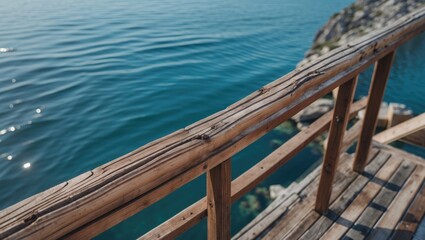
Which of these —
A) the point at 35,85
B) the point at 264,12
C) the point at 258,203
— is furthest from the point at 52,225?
the point at 264,12

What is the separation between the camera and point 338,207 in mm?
3600

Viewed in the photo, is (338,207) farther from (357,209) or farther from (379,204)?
(379,204)

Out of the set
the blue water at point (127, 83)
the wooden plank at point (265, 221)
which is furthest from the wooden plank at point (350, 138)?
the blue water at point (127, 83)

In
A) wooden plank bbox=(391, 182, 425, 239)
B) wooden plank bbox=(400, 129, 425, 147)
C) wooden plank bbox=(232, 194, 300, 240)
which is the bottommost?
wooden plank bbox=(400, 129, 425, 147)

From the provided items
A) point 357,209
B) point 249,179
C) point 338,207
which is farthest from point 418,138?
point 249,179

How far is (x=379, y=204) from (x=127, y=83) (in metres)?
9.99

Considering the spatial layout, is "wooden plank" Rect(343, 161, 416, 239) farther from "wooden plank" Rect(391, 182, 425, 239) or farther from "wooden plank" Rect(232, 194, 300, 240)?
"wooden plank" Rect(232, 194, 300, 240)

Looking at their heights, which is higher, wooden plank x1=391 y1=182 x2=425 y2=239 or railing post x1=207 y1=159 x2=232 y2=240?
railing post x1=207 y1=159 x2=232 y2=240

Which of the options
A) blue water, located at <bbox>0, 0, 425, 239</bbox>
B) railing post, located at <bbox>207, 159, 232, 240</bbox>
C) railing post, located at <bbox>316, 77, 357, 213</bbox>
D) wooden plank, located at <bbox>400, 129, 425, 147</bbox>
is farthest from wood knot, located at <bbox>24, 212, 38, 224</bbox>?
wooden plank, located at <bbox>400, 129, 425, 147</bbox>

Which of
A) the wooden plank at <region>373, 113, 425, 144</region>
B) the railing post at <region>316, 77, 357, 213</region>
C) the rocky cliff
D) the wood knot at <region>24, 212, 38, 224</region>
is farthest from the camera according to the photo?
the rocky cliff

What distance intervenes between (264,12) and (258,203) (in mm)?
24295

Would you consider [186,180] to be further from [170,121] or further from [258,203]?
[170,121]

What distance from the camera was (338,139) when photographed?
3.04m

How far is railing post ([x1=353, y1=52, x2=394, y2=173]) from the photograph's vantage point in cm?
332
